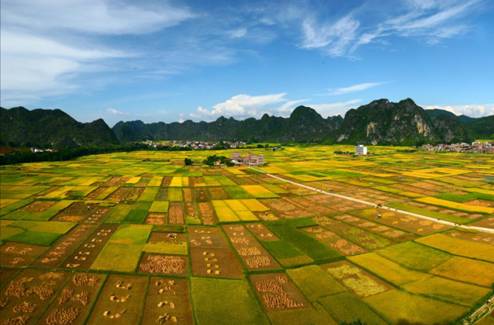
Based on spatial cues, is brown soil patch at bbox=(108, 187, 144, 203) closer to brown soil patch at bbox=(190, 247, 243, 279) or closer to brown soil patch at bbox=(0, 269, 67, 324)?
brown soil patch at bbox=(190, 247, 243, 279)

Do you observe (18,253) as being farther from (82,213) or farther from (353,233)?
(353,233)

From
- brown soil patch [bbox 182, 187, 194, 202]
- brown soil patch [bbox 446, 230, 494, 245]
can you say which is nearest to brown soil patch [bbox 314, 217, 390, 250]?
brown soil patch [bbox 446, 230, 494, 245]

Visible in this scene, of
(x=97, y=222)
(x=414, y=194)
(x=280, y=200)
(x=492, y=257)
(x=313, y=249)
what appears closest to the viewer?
(x=492, y=257)

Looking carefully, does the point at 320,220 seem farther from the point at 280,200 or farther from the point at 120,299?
the point at 120,299

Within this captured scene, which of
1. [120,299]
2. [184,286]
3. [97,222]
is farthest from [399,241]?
[97,222]

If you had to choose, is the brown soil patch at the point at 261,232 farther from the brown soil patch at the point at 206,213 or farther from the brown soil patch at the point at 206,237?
the brown soil patch at the point at 206,213
